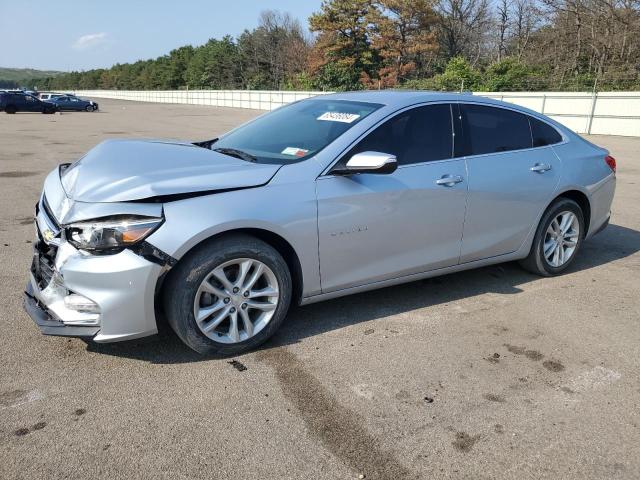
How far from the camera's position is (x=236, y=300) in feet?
11.3

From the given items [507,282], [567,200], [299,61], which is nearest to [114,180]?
[507,282]

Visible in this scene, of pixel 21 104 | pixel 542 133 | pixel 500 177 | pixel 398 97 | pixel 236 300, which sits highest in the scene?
pixel 398 97

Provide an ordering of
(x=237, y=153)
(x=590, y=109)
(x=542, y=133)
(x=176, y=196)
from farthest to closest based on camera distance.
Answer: (x=590, y=109) < (x=542, y=133) < (x=237, y=153) < (x=176, y=196)

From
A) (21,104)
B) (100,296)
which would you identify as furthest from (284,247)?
(21,104)

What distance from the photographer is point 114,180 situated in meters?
3.31

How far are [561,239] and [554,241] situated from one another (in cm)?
9

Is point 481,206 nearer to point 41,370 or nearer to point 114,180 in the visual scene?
point 114,180

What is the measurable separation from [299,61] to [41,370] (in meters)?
68.6

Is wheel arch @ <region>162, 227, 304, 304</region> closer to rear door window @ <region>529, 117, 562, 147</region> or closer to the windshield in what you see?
the windshield

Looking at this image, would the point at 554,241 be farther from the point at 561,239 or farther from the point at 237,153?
the point at 237,153

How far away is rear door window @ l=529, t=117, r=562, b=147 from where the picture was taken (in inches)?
195

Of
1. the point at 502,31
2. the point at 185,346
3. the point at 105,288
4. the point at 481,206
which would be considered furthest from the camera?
the point at 502,31

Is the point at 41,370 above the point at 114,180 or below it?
below

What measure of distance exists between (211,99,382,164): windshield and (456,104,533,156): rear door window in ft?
2.72
